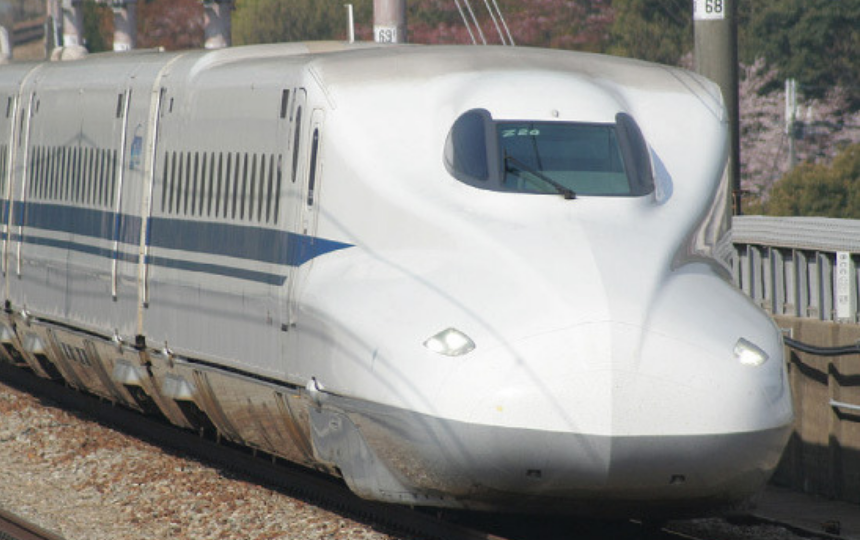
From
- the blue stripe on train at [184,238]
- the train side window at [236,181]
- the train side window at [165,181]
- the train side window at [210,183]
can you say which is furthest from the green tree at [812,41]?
the train side window at [236,181]

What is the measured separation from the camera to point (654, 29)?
59.0 m

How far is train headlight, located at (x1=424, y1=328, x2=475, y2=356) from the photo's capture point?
951 cm

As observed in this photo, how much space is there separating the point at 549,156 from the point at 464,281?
3.75ft

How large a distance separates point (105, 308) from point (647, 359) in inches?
261

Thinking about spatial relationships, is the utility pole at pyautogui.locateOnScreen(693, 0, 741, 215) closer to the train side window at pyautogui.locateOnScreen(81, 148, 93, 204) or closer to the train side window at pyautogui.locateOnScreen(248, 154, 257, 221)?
the train side window at pyautogui.locateOnScreen(248, 154, 257, 221)

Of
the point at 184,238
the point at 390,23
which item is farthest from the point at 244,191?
the point at 390,23

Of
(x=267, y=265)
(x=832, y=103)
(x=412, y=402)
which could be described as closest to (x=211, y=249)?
(x=267, y=265)

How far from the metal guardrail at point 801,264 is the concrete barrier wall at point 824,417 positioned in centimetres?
19

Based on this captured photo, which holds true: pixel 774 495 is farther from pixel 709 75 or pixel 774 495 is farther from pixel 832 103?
pixel 832 103

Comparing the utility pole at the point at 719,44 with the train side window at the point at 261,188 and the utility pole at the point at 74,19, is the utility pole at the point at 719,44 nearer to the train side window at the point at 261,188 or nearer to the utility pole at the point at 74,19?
the train side window at the point at 261,188

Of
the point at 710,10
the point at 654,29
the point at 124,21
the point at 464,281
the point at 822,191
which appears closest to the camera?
the point at 464,281

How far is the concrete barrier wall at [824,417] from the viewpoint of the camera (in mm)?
12922

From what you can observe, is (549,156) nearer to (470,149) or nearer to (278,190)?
(470,149)

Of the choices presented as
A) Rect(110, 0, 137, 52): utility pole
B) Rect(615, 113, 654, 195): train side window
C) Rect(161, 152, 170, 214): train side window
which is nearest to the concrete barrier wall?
Rect(615, 113, 654, 195): train side window
